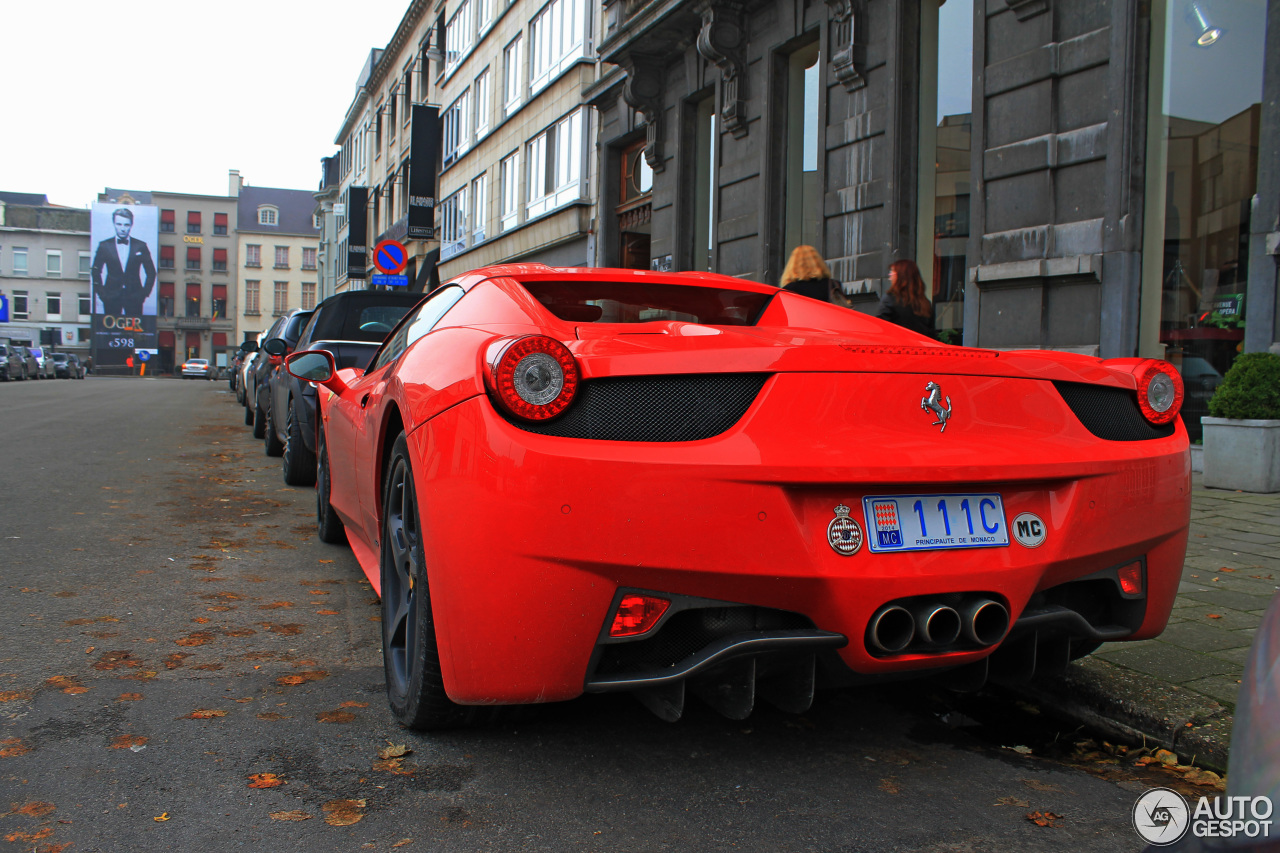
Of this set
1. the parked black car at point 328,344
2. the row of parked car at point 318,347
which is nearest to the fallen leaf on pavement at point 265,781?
the row of parked car at point 318,347

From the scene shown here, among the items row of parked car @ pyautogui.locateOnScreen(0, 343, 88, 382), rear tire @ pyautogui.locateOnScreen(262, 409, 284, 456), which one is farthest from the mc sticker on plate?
row of parked car @ pyautogui.locateOnScreen(0, 343, 88, 382)

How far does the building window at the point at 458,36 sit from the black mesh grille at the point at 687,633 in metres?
32.0

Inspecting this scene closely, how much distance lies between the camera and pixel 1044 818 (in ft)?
7.52

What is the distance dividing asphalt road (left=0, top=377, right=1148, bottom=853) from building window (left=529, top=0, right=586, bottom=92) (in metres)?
20.4

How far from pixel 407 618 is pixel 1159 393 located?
7.15 feet

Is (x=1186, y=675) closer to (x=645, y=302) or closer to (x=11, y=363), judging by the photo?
A: (x=645, y=302)

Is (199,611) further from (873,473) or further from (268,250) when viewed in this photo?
(268,250)

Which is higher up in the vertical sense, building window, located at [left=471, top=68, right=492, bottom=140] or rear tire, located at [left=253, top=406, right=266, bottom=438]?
building window, located at [left=471, top=68, right=492, bottom=140]

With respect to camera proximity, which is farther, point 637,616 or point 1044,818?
point 1044,818

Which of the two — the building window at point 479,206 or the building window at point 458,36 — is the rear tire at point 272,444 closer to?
the building window at point 479,206

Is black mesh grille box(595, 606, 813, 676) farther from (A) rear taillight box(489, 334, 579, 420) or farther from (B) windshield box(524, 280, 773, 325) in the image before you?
(B) windshield box(524, 280, 773, 325)

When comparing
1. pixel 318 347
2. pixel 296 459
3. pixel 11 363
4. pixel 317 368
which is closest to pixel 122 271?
pixel 11 363

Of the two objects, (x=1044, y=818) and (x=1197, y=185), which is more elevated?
(x=1197, y=185)

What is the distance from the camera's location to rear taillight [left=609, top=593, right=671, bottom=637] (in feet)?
7.04
